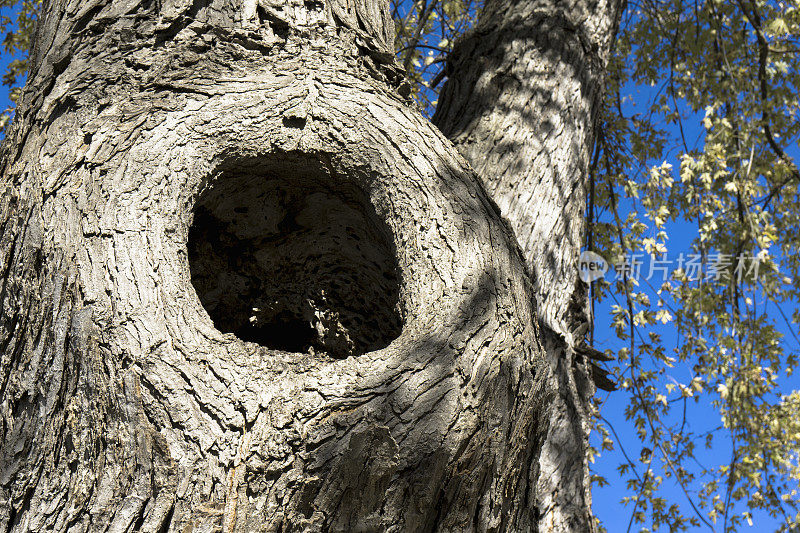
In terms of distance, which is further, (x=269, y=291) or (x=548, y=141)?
(x=548, y=141)

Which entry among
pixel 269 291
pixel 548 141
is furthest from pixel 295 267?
pixel 548 141

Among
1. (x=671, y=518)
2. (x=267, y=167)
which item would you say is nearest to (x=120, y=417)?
(x=267, y=167)

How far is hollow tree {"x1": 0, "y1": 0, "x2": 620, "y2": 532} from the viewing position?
1.42 metres

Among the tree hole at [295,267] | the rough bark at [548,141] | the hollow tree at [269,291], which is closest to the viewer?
the hollow tree at [269,291]

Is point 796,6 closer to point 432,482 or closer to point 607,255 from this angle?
point 607,255

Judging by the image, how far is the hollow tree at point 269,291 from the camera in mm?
1416

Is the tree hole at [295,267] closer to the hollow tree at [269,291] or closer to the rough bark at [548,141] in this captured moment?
the hollow tree at [269,291]

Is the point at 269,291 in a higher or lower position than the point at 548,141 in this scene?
lower

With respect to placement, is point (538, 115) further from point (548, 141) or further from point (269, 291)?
point (269, 291)

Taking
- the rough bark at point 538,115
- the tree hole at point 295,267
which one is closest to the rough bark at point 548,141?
the rough bark at point 538,115

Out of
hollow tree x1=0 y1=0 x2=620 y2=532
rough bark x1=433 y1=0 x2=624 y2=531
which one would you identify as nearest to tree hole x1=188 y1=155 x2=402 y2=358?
hollow tree x1=0 y1=0 x2=620 y2=532

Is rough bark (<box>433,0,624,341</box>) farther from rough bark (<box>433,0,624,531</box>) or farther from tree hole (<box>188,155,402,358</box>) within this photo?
tree hole (<box>188,155,402,358</box>)

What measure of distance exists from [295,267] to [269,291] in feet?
0.38

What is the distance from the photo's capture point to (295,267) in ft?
7.85
